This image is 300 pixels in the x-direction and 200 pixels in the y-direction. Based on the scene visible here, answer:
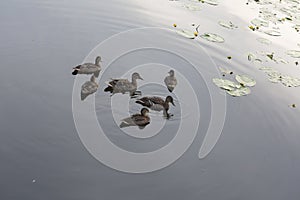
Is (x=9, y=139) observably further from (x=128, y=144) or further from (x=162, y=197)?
(x=162, y=197)

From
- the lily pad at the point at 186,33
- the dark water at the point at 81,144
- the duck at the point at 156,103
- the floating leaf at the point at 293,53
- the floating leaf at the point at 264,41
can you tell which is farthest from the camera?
the floating leaf at the point at 264,41

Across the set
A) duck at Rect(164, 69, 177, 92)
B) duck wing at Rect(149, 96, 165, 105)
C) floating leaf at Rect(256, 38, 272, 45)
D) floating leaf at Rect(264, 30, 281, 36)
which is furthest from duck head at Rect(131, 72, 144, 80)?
floating leaf at Rect(264, 30, 281, 36)

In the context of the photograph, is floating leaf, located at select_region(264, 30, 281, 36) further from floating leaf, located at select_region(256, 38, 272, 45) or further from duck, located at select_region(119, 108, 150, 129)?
duck, located at select_region(119, 108, 150, 129)

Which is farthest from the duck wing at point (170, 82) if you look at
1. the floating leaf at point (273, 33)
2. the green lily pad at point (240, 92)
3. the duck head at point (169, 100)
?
the floating leaf at point (273, 33)

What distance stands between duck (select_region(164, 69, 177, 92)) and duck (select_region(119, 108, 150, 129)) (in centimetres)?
119

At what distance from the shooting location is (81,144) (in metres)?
4.96

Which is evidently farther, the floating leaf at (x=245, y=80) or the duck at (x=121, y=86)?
the floating leaf at (x=245, y=80)

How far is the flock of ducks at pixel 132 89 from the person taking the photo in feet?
18.4

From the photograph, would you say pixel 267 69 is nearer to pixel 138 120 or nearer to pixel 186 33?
pixel 186 33

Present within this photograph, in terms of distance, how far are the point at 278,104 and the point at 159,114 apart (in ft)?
7.88

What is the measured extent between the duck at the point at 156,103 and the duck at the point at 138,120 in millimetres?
324

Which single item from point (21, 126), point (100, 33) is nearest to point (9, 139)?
point (21, 126)

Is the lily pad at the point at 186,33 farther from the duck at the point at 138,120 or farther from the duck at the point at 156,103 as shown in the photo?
the duck at the point at 138,120

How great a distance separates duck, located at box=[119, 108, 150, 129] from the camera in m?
5.56
